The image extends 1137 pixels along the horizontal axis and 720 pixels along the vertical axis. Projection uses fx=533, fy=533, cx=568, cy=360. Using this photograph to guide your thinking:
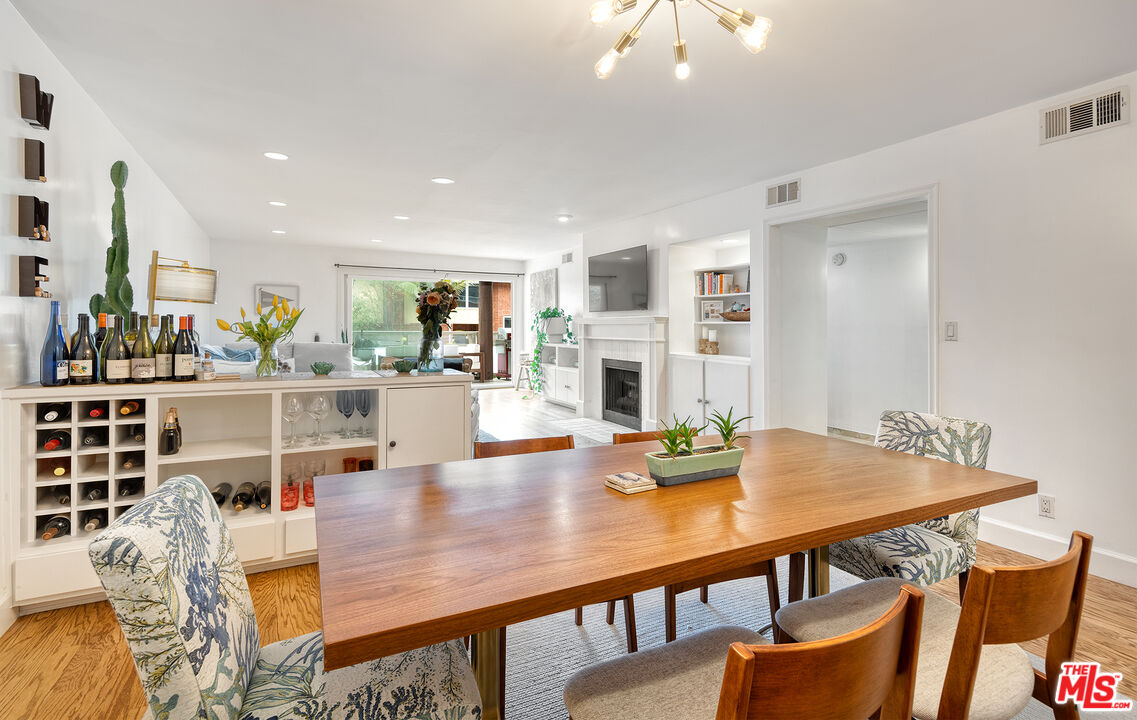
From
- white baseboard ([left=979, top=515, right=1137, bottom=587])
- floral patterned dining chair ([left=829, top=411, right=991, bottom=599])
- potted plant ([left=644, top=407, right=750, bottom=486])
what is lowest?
white baseboard ([left=979, top=515, right=1137, bottom=587])

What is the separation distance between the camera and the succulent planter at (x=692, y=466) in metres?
1.44

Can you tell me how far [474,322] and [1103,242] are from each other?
9.94 metres

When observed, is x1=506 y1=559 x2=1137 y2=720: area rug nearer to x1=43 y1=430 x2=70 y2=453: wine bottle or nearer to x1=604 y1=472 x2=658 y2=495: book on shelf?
x1=604 y1=472 x2=658 y2=495: book on shelf

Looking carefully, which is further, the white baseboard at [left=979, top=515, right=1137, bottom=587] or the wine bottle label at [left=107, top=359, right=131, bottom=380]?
the white baseboard at [left=979, top=515, right=1137, bottom=587]

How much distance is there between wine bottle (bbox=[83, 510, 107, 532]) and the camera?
2.25 meters

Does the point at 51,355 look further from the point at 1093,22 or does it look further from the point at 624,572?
the point at 1093,22

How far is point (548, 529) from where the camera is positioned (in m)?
1.11

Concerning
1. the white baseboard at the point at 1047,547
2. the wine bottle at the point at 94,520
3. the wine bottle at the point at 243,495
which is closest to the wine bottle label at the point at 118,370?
the wine bottle at the point at 94,520

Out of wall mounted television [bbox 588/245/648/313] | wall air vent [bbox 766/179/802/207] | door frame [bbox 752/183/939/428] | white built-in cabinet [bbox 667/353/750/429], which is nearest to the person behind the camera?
door frame [bbox 752/183/939/428]

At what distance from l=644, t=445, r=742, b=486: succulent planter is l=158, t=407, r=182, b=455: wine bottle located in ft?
6.92

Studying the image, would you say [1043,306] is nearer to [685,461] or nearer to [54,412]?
[685,461]

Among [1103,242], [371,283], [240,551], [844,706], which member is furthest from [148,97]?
[371,283]

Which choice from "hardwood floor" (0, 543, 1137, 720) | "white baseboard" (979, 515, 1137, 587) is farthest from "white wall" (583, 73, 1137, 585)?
"hardwood floor" (0, 543, 1137, 720)

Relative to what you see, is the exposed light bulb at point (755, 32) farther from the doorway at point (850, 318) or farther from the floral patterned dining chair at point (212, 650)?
the doorway at point (850, 318)
